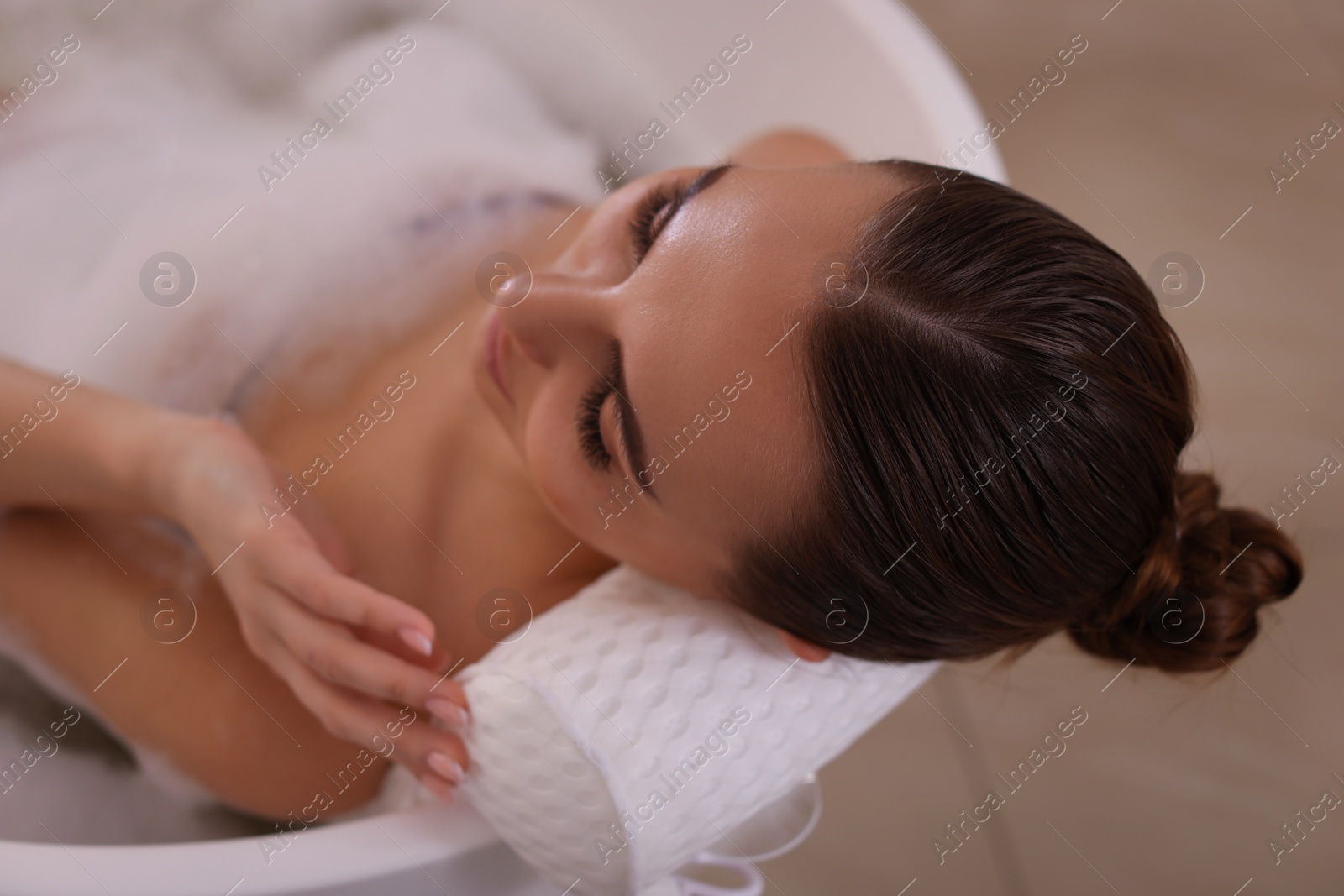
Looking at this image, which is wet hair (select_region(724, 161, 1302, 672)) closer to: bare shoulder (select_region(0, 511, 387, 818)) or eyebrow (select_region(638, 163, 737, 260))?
eyebrow (select_region(638, 163, 737, 260))

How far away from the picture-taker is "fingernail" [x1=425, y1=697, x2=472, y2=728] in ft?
2.05

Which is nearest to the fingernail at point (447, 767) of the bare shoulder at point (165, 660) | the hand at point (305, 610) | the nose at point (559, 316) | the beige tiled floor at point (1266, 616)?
the hand at point (305, 610)

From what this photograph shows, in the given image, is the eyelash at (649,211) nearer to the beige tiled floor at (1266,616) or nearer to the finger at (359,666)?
the finger at (359,666)

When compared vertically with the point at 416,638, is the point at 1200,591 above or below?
below

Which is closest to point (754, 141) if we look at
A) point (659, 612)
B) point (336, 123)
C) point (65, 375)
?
point (336, 123)

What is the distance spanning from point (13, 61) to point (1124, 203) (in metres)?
1.52

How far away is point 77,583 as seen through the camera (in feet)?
2.74

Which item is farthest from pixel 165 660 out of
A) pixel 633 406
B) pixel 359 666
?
pixel 633 406

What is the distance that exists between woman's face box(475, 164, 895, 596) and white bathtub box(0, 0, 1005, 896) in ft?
0.84

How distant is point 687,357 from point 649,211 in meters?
0.16

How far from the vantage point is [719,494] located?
23.9 inches

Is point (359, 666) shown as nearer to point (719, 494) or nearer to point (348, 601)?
point (348, 601)

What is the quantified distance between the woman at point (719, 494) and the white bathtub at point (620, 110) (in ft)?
0.22

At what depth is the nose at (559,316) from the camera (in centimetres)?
64
